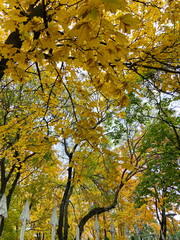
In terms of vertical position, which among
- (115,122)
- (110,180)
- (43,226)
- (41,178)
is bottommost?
(43,226)

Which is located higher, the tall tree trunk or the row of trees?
the row of trees

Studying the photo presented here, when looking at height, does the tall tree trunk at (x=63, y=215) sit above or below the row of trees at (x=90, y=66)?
below

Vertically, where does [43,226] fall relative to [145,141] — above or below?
below

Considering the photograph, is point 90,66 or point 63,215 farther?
point 63,215

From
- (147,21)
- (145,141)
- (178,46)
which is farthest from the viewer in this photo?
(145,141)

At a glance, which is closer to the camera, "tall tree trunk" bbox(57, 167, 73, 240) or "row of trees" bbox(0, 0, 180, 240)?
"row of trees" bbox(0, 0, 180, 240)

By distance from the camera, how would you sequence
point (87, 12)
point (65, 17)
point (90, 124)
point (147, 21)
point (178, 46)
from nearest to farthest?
point (87, 12) → point (65, 17) → point (90, 124) → point (178, 46) → point (147, 21)

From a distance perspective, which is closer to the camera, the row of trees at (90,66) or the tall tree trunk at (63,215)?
the row of trees at (90,66)

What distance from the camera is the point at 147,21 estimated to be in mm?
2738

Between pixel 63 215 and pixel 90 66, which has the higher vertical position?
pixel 90 66

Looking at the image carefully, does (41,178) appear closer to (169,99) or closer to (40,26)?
(169,99)

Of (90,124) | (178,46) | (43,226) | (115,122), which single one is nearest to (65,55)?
(90,124)

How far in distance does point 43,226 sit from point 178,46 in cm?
1089

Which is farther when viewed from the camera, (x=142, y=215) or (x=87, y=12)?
(x=142, y=215)
